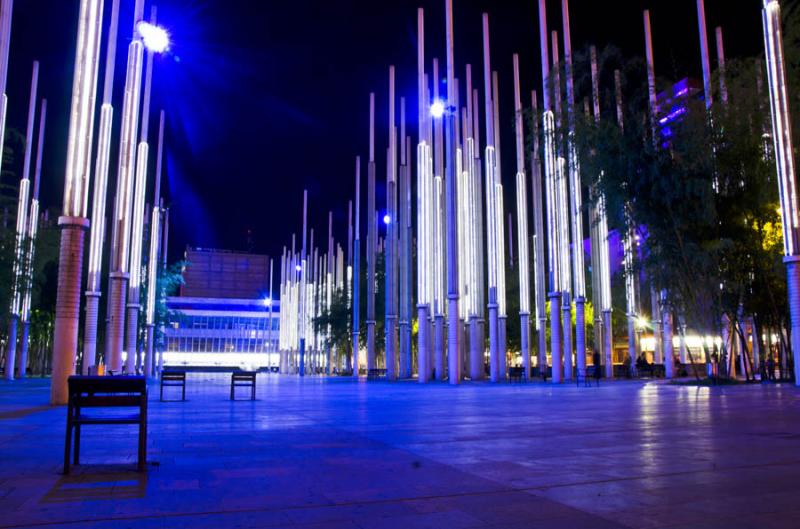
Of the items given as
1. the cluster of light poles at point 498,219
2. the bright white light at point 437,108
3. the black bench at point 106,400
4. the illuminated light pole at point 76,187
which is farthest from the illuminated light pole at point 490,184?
the black bench at point 106,400

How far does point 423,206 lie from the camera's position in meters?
34.6

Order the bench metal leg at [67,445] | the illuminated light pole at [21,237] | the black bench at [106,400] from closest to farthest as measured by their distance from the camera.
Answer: the bench metal leg at [67,445], the black bench at [106,400], the illuminated light pole at [21,237]

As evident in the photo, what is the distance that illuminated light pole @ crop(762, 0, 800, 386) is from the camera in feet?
73.5

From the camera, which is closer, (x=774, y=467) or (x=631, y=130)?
(x=774, y=467)

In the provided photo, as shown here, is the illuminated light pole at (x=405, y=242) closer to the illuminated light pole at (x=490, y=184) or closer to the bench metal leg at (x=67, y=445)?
the illuminated light pole at (x=490, y=184)

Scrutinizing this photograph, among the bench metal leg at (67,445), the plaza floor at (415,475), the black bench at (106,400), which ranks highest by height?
the black bench at (106,400)

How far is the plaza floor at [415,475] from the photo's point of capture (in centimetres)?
486

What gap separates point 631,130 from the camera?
26.3 metres

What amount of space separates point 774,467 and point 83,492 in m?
6.39

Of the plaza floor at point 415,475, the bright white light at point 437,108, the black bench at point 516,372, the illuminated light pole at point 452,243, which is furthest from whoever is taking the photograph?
the black bench at point 516,372

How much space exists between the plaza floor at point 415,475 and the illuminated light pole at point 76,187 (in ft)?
14.6

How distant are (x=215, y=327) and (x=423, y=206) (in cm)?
9148

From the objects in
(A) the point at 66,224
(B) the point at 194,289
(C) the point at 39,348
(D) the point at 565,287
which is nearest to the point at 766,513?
(A) the point at 66,224

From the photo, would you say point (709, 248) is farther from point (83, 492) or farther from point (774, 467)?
point (83, 492)
